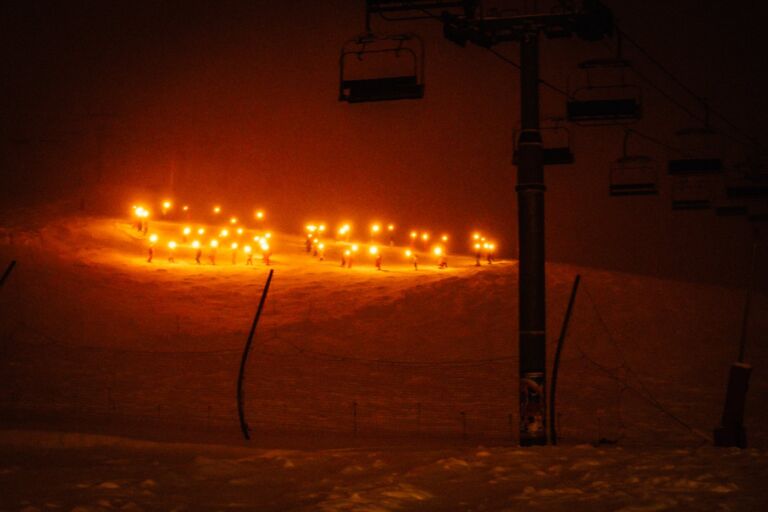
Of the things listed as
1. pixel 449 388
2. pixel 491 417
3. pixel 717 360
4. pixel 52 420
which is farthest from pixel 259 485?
pixel 717 360

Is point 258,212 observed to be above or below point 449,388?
above

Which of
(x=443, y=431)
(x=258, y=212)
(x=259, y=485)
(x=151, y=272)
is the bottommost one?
(x=443, y=431)

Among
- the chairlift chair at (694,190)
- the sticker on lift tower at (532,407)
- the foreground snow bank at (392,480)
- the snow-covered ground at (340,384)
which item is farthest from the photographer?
the chairlift chair at (694,190)

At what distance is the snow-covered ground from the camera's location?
818cm

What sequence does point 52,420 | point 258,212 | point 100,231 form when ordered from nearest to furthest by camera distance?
point 52,420, point 100,231, point 258,212

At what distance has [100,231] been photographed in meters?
47.4

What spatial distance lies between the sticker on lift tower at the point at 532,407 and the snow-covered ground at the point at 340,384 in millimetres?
937

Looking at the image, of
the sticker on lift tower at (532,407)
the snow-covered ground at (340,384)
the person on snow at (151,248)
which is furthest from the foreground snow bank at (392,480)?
the person on snow at (151,248)

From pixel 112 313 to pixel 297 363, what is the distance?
10.00 m

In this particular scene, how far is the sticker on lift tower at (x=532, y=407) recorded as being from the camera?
38.1ft

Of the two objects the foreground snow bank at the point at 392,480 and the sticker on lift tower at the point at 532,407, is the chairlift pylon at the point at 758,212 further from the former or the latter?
the foreground snow bank at the point at 392,480

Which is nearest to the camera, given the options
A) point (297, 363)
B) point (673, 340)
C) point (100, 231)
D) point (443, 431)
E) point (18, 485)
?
point (18, 485)

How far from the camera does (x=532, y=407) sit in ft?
38.2

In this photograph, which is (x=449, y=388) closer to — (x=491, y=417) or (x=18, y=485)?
(x=491, y=417)
